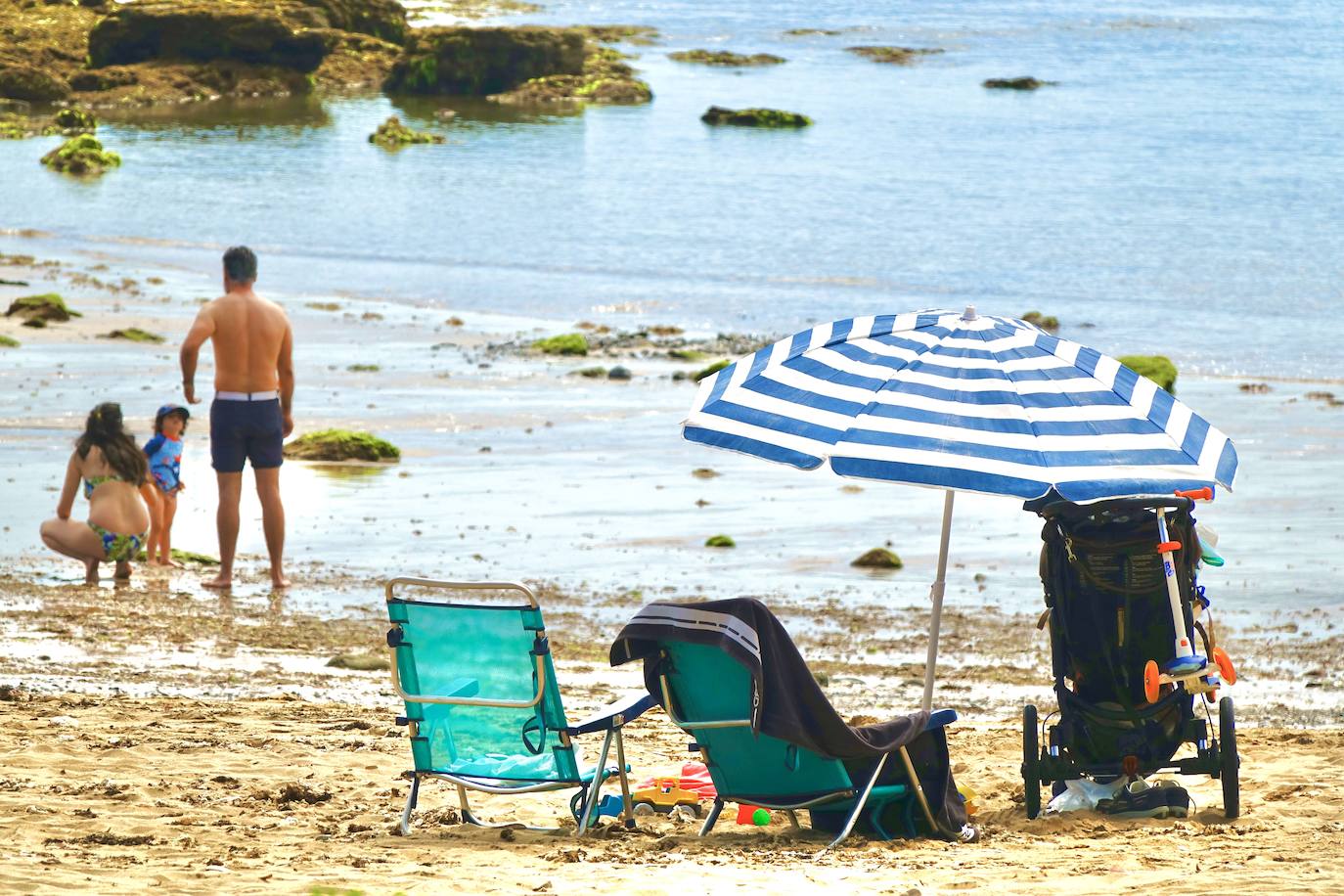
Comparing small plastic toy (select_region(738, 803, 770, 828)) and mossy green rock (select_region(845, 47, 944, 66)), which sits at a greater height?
mossy green rock (select_region(845, 47, 944, 66))

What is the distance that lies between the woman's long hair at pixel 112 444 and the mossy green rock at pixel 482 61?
6148cm

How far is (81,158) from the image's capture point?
45062 mm

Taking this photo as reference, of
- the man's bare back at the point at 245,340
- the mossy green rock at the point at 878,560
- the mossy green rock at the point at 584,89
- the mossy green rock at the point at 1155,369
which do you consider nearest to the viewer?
the man's bare back at the point at 245,340

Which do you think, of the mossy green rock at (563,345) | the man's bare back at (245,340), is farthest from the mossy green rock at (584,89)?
the man's bare back at (245,340)

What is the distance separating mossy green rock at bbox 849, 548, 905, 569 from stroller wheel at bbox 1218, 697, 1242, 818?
503cm

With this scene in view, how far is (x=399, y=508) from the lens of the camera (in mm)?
12305

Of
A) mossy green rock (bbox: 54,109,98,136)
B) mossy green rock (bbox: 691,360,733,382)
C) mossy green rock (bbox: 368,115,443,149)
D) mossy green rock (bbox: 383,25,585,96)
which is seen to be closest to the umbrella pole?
mossy green rock (bbox: 691,360,733,382)

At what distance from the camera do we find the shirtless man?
10078mm

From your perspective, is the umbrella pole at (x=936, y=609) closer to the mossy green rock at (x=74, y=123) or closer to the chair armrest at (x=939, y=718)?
the chair armrest at (x=939, y=718)

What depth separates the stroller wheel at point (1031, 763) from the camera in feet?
20.1

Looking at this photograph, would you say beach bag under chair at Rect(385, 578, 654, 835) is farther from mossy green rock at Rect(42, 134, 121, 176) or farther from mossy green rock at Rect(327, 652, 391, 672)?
mossy green rock at Rect(42, 134, 121, 176)

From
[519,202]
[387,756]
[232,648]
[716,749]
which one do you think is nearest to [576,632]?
[232,648]

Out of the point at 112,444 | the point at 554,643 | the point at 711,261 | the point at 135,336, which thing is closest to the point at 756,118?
the point at 711,261

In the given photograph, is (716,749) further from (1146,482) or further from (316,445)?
(316,445)
